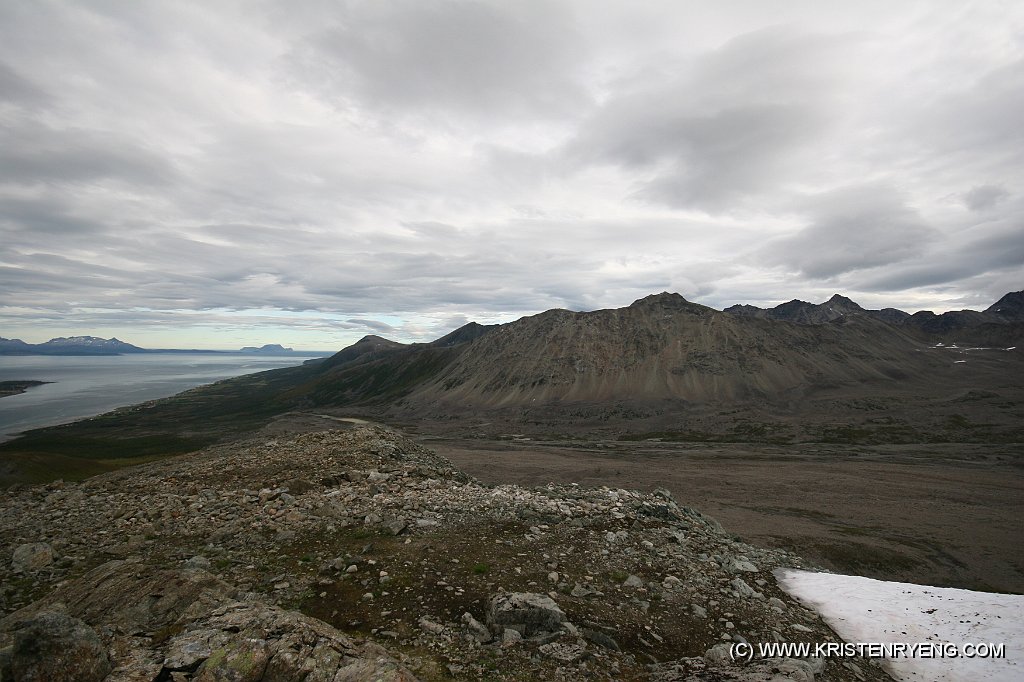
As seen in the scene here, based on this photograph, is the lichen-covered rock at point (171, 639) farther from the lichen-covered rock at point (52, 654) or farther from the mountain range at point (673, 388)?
the mountain range at point (673, 388)

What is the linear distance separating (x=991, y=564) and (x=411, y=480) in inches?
1562

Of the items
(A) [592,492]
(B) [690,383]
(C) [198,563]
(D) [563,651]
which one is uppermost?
(B) [690,383]

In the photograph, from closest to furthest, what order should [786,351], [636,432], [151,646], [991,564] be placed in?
[151,646]
[991,564]
[636,432]
[786,351]

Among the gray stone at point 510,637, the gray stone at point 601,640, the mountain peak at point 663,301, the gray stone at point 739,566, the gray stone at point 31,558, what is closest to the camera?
the gray stone at point 510,637

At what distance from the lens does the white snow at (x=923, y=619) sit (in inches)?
448

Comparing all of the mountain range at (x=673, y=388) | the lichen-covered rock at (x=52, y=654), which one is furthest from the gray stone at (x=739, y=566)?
the mountain range at (x=673, y=388)

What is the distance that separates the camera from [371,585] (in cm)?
1180

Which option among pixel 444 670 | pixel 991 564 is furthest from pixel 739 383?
pixel 444 670

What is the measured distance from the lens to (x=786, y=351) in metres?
140

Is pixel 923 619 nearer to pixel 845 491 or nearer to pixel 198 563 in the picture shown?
pixel 198 563

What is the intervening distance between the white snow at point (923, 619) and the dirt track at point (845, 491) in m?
16.4

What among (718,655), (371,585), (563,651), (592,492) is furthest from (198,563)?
(592,492)

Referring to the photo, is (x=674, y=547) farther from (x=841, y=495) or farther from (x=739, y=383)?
(x=739, y=383)

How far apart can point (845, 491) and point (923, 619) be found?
146 ft
